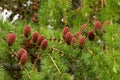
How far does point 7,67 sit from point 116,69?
0.52 metres

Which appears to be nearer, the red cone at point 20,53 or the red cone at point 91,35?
the red cone at point 20,53

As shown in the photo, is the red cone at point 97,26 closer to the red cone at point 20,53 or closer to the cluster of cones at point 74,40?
the cluster of cones at point 74,40

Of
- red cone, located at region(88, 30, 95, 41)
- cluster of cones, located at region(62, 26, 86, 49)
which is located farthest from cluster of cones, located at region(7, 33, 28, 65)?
red cone, located at region(88, 30, 95, 41)

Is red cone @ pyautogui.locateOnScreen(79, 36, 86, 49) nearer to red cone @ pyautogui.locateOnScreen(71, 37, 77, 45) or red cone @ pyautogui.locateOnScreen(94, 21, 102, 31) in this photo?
red cone @ pyautogui.locateOnScreen(71, 37, 77, 45)

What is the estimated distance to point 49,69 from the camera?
67.6 inches

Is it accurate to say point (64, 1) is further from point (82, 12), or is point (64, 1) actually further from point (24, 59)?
point (24, 59)

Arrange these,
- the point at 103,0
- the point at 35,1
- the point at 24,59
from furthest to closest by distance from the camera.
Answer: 1. the point at 35,1
2. the point at 103,0
3. the point at 24,59

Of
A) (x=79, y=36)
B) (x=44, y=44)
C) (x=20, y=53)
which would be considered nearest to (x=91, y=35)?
(x=79, y=36)

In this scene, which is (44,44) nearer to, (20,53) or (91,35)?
(20,53)

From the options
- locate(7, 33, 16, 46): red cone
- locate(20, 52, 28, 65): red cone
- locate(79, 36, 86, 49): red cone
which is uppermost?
locate(7, 33, 16, 46): red cone

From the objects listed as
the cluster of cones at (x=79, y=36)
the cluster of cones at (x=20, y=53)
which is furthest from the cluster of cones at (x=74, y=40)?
the cluster of cones at (x=20, y=53)

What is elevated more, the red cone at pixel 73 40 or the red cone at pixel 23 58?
the red cone at pixel 73 40

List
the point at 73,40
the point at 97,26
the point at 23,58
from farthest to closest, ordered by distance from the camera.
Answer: the point at 97,26 < the point at 73,40 < the point at 23,58

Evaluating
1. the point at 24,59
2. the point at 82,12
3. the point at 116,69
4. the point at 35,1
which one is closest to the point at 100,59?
the point at 116,69
